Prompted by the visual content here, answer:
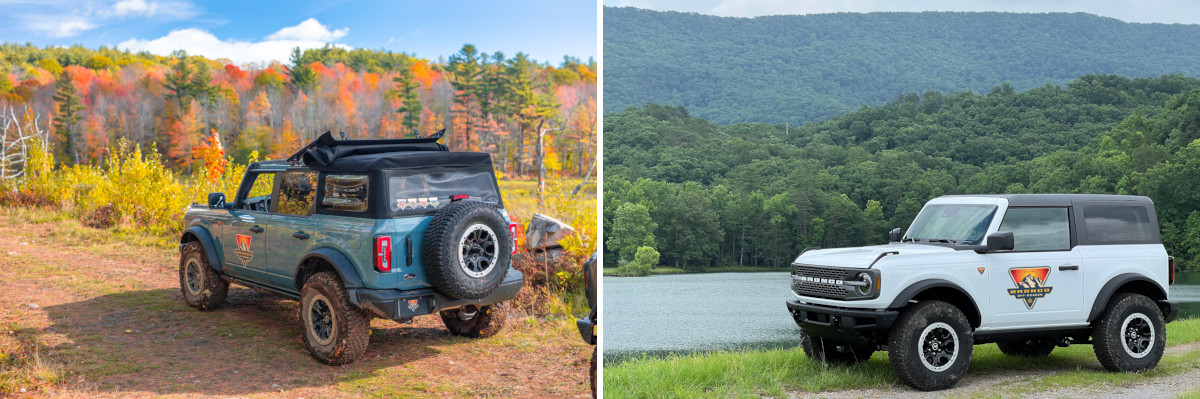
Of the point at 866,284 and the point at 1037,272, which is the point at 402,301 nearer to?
the point at 866,284

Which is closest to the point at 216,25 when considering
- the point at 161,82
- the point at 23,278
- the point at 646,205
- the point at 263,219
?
the point at 161,82

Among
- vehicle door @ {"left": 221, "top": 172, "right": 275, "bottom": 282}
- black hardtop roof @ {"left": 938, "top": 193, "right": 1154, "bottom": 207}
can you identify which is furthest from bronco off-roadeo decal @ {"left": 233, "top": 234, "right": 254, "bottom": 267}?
black hardtop roof @ {"left": 938, "top": 193, "right": 1154, "bottom": 207}

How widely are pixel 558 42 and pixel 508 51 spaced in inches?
144

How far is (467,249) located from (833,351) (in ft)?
10.5

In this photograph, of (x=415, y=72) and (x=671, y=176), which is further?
(x=671, y=176)

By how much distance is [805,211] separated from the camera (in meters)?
68.1

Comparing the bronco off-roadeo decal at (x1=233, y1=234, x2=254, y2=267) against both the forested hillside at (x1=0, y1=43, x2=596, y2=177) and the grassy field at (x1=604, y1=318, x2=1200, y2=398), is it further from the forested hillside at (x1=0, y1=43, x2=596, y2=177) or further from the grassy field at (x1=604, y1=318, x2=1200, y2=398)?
the forested hillside at (x1=0, y1=43, x2=596, y2=177)

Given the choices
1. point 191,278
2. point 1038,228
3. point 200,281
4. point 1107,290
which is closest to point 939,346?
point 1038,228

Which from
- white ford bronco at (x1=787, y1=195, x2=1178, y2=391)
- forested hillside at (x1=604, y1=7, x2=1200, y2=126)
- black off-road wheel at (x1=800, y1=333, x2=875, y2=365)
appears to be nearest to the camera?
white ford bronco at (x1=787, y1=195, x2=1178, y2=391)

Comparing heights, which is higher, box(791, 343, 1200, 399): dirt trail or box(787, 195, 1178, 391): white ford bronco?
box(787, 195, 1178, 391): white ford bronco

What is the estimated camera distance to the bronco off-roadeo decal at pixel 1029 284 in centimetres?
710

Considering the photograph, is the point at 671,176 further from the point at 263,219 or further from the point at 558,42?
the point at 263,219

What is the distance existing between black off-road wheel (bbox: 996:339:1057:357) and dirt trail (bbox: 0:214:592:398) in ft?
13.4

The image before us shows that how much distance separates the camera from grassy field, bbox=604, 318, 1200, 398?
6.72m
